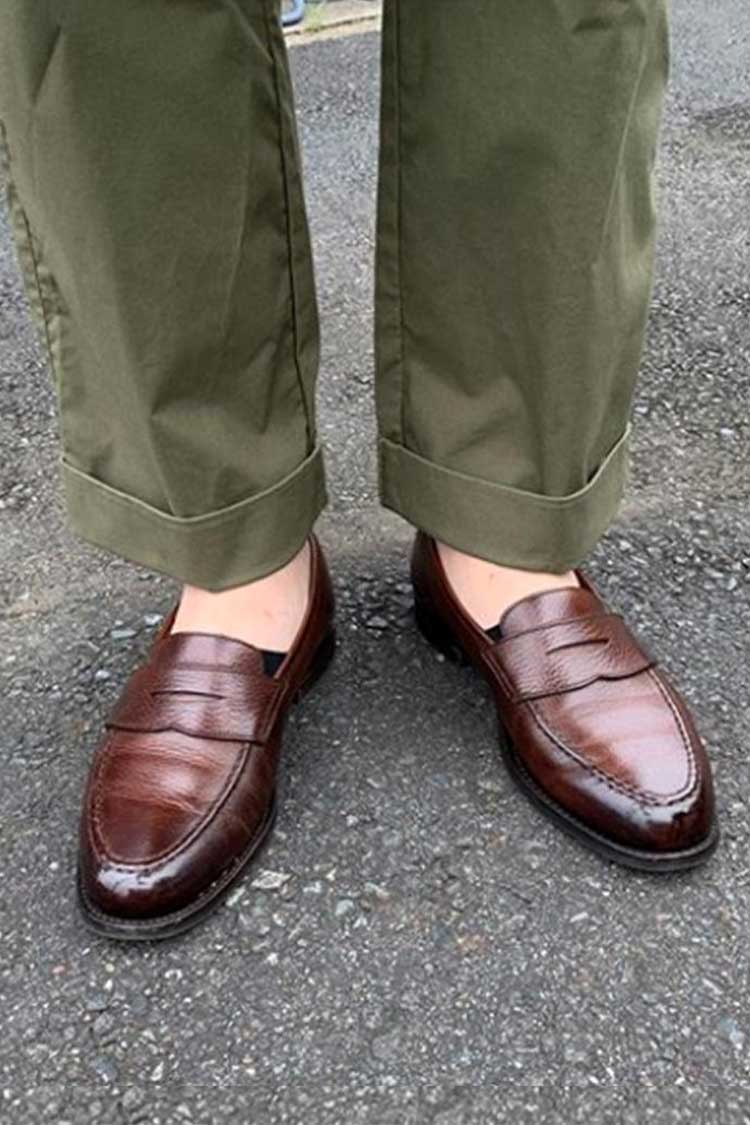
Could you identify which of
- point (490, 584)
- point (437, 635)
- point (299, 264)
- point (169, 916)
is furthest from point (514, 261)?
point (169, 916)

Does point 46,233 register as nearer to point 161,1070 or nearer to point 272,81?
point 272,81

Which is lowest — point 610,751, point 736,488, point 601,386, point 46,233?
point 736,488

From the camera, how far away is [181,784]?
892 mm

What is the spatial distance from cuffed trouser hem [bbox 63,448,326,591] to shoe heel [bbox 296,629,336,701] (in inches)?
4.2

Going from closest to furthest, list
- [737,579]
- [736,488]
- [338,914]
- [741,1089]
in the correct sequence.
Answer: [741,1089], [338,914], [737,579], [736,488]

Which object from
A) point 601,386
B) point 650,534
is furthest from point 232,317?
point 650,534

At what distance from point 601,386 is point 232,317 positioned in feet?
0.84

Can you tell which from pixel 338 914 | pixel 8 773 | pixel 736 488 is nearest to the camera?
pixel 338 914

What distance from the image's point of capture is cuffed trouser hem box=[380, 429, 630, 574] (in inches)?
36.9

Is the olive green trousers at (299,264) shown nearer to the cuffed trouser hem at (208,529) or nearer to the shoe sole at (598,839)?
the cuffed trouser hem at (208,529)

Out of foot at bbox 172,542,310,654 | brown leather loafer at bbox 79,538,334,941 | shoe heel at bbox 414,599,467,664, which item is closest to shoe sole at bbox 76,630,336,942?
brown leather loafer at bbox 79,538,334,941

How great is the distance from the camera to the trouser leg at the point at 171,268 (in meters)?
0.75

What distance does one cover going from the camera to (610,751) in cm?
90

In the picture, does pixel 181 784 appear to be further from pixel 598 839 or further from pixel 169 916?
pixel 598 839
